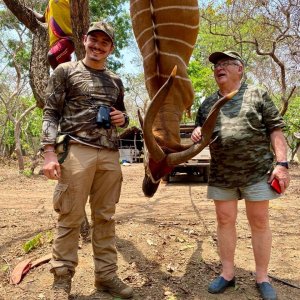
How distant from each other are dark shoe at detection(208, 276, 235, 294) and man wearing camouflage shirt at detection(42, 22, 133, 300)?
0.73 meters

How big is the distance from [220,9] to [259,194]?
12.0 metres

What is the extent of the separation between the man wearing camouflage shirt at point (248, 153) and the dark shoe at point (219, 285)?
27 cm

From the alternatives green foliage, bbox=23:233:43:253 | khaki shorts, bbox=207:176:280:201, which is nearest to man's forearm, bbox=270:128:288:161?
khaki shorts, bbox=207:176:280:201

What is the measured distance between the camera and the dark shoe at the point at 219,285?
Result: 3363 mm

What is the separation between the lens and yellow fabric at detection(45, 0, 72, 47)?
13.1 feet

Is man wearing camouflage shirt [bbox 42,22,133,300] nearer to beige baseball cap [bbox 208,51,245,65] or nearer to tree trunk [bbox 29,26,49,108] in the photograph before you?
beige baseball cap [bbox 208,51,245,65]

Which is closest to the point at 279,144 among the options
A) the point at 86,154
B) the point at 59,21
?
the point at 86,154

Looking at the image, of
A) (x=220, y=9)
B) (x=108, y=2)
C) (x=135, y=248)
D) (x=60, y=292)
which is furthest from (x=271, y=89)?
(x=60, y=292)

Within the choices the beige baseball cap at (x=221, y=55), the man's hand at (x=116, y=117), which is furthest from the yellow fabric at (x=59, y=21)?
the beige baseball cap at (x=221, y=55)

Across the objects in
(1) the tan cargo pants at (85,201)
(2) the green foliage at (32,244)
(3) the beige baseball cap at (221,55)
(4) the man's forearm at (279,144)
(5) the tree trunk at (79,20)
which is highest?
(5) the tree trunk at (79,20)

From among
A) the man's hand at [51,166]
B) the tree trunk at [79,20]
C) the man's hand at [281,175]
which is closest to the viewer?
the man's hand at [51,166]

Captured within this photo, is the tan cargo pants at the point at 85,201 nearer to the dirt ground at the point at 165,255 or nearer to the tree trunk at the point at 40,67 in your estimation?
the dirt ground at the point at 165,255

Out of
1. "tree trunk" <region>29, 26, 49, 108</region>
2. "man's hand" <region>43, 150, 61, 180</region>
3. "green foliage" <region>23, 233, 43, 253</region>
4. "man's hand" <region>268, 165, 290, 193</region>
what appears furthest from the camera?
"tree trunk" <region>29, 26, 49, 108</region>

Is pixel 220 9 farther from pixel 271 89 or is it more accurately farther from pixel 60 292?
pixel 60 292
